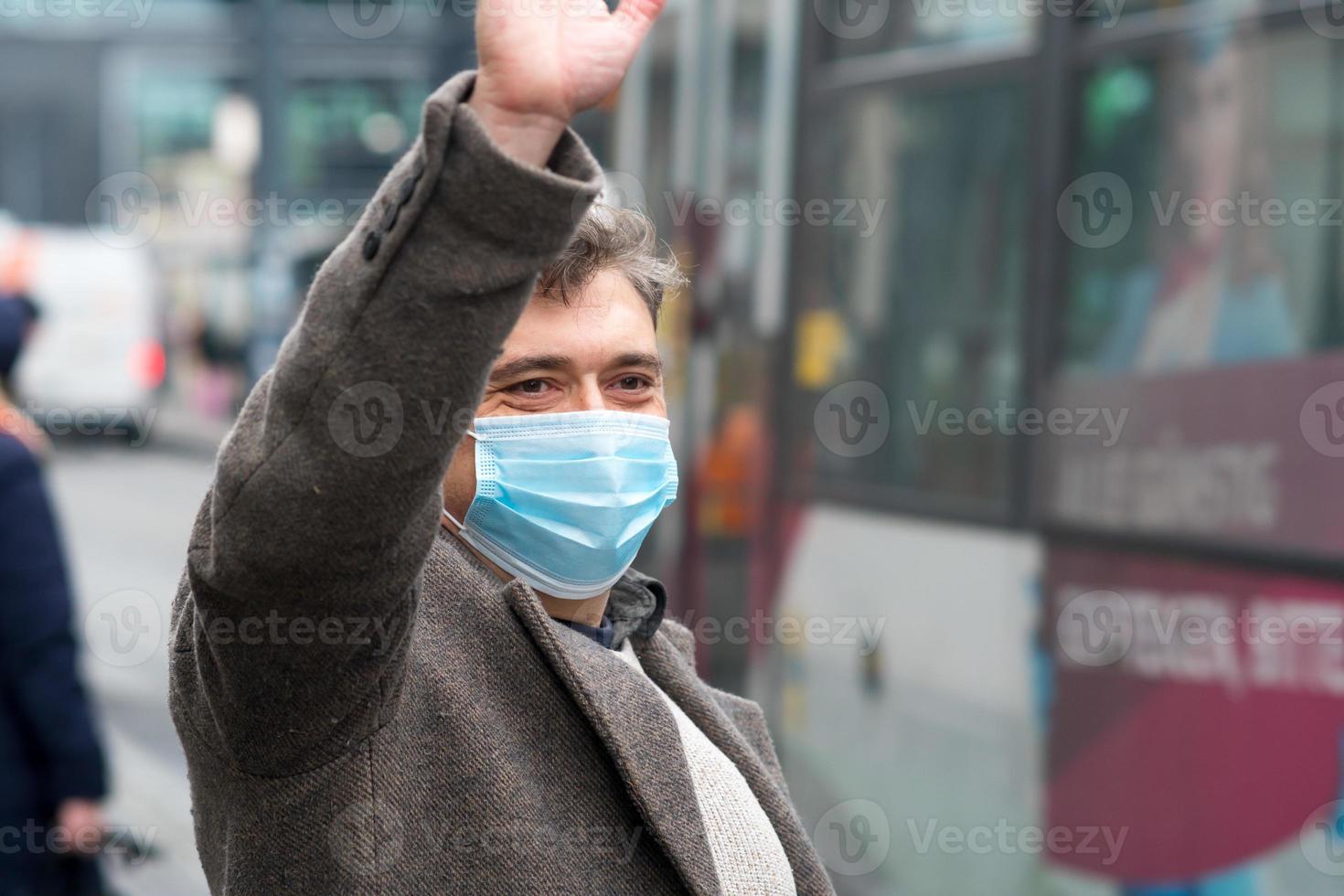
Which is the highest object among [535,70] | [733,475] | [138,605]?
[535,70]

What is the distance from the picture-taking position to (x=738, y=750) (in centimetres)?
176

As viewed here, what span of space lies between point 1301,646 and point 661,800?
1870 millimetres

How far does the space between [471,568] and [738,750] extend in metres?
0.38

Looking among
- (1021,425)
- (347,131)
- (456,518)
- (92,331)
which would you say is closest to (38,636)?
(456,518)

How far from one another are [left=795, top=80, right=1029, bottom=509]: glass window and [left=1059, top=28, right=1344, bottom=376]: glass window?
0.24 m

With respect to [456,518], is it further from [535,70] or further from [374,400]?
[535,70]

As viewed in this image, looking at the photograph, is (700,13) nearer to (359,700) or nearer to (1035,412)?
(1035,412)

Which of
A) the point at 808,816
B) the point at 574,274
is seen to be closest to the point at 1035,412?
the point at 808,816

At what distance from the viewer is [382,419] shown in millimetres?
1233

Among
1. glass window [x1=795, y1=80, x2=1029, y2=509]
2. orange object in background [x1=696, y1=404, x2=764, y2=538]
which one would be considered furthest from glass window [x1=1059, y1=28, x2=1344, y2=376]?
orange object in background [x1=696, y1=404, x2=764, y2=538]

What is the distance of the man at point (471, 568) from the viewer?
1217 millimetres

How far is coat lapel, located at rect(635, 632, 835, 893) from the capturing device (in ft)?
5.62

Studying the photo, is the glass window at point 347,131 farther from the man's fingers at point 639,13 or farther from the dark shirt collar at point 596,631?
the man's fingers at point 639,13

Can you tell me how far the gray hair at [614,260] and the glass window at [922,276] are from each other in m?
2.12
